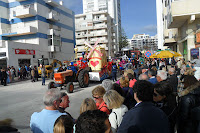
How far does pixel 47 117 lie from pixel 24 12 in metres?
27.9

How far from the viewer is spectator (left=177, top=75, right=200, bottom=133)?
8.50ft

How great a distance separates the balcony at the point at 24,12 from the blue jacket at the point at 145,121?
2796 cm

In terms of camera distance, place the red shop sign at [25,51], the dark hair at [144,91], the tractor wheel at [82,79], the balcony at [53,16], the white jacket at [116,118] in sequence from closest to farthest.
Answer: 1. the dark hair at [144,91]
2. the white jacket at [116,118]
3. the tractor wheel at [82,79]
4. the red shop sign at [25,51]
5. the balcony at [53,16]

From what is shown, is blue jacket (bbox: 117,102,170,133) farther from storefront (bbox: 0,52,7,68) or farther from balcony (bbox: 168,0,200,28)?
storefront (bbox: 0,52,7,68)

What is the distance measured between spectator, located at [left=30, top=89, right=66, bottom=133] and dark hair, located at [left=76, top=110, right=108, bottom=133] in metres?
1.07

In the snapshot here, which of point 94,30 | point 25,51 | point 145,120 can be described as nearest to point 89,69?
point 145,120

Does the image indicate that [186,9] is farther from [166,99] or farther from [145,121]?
[145,121]

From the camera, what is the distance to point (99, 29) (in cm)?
4966

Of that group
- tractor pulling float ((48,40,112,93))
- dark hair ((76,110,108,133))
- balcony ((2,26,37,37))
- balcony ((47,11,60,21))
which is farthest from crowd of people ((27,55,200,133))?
balcony ((47,11,60,21))

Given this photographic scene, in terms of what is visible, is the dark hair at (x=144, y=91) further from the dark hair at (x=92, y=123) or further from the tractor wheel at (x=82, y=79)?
the tractor wheel at (x=82, y=79)

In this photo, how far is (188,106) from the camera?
8.46ft

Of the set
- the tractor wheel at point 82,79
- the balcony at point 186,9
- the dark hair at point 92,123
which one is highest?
the balcony at point 186,9

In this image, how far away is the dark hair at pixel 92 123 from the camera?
49.4 inches

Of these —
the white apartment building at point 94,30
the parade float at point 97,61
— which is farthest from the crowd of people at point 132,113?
the white apartment building at point 94,30
